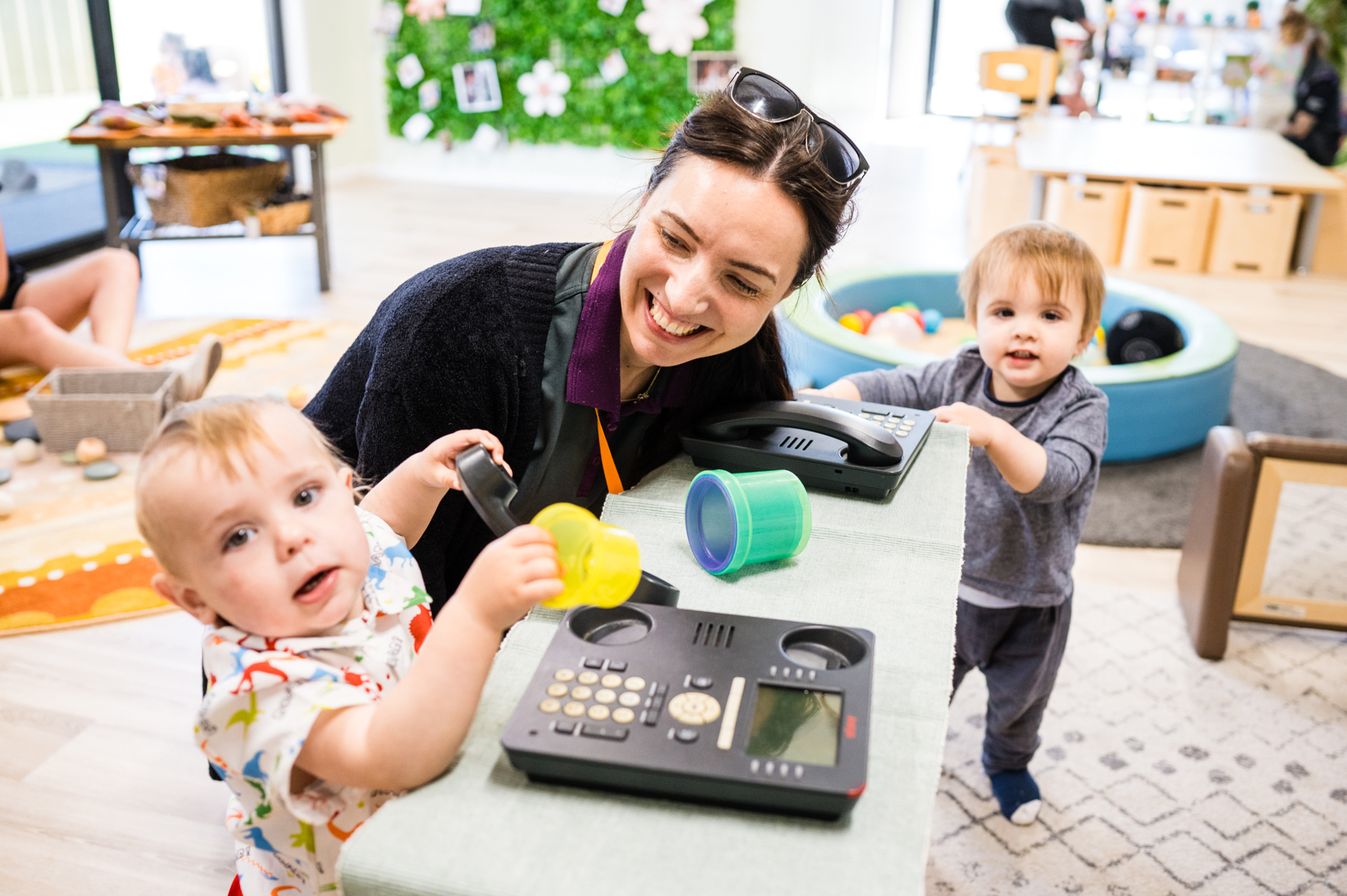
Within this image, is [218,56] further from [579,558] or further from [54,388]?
[579,558]

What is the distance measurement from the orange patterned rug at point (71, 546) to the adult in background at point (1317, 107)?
5.32 metres

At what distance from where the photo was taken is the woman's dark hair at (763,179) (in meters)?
0.99

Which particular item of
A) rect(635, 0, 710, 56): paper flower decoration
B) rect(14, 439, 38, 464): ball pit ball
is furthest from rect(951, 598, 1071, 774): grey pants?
rect(635, 0, 710, 56): paper flower decoration

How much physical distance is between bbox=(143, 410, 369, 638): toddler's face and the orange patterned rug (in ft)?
4.71

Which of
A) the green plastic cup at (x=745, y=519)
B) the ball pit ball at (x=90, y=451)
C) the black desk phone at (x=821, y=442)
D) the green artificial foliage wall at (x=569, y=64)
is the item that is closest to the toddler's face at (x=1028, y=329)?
the black desk phone at (x=821, y=442)

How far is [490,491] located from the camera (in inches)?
28.9

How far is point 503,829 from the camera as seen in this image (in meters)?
0.56

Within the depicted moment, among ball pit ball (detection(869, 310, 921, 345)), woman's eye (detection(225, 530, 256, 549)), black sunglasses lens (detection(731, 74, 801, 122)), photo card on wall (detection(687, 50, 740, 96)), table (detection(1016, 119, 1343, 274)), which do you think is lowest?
ball pit ball (detection(869, 310, 921, 345))

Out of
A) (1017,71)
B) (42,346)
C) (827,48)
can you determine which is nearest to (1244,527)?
(42,346)

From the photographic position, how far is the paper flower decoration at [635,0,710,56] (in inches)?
225

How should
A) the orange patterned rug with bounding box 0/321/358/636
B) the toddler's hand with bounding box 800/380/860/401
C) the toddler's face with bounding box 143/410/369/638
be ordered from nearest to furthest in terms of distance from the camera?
the toddler's face with bounding box 143/410/369/638 < the toddler's hand with bounding box 800/380/860/401 < the orange patterned rug with bounding box 0/321/358/636

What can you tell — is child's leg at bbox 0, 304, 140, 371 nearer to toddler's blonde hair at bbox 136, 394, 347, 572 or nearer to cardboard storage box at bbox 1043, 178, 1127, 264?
toddler's blonde hair at bbox 136, 394, 347, 572

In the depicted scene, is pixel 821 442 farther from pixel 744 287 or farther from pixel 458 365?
pixel 458 365

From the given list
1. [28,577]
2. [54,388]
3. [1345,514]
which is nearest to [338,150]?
[54,388]
